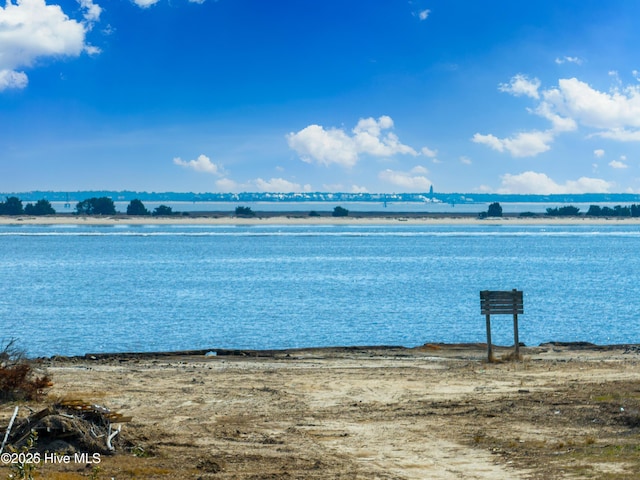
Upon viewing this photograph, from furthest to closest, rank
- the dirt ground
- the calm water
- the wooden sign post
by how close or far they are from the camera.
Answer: the calm water
the wooden sign post
the dirt ground

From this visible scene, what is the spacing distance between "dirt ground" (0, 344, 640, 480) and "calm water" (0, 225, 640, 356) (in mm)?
10590

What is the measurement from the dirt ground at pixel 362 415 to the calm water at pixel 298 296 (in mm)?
10590

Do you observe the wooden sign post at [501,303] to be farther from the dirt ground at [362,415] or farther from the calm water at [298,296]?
the calm water at [298,296]

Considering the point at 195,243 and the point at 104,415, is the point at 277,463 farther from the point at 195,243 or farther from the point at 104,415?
the point at 195,243

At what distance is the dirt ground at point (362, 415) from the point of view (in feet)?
40.4

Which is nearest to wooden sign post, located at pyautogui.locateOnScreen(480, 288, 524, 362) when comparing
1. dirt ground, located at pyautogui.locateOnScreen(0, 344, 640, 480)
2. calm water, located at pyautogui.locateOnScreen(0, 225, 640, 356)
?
dirt ground, located at pyautogui.locateOnScreen(0, 344, 640, 480)

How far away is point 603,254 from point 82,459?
9648 cm

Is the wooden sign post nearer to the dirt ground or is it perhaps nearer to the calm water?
the dirt ground

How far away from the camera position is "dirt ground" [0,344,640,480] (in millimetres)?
12312

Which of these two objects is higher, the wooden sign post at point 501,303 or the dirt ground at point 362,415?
the wooden sign post at point 501,303

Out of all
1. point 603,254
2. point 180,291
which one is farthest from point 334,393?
point 603,254

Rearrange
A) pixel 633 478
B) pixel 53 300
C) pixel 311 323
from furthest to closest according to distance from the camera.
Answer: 1. pixel 53 300
2. pixel 311 323
3. pixel 633 478

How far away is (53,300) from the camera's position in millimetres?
50500

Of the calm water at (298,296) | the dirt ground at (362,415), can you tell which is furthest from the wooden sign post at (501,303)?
the calm water at (298,296)
